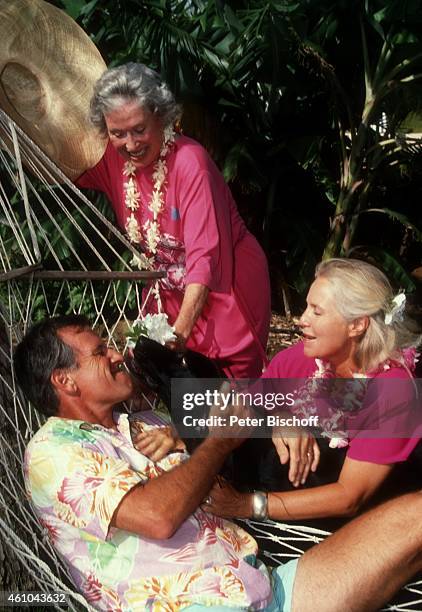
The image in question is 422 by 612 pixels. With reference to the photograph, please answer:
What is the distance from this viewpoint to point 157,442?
47.6 inches

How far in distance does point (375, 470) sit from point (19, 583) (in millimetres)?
758

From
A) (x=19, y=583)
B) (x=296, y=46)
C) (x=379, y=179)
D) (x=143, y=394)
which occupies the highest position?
(x=296, y=46)

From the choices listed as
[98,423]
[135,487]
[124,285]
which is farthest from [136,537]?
[124,285]

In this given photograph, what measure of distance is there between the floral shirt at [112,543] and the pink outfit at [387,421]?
0.26 metres

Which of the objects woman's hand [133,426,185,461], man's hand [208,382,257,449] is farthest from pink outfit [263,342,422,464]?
woman's hand [133,426,185,461]

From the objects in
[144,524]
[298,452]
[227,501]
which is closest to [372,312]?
[298,452]

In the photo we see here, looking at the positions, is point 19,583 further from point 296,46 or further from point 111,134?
point 296,46

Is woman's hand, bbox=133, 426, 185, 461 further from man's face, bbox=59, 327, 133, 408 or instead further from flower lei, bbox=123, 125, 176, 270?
flower lei, bbox=123, 125, 176, 270

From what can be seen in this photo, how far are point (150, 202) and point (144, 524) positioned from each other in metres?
0.71

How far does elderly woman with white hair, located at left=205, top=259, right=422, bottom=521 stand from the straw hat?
587 millimetres

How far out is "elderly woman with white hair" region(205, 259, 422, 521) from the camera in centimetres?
121

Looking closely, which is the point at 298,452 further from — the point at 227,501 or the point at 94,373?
the point at 94,373

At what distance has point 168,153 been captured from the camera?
1474 millimetres

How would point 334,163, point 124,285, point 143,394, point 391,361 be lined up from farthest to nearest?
point 334,163 < point 124,285 < point 143,394 < point 391,361
